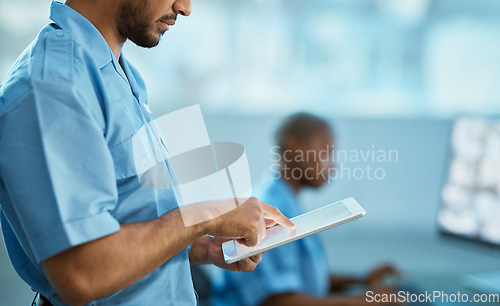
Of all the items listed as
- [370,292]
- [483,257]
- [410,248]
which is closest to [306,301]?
[370,292]

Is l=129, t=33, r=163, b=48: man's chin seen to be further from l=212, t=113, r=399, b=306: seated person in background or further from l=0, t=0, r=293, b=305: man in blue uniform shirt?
l=212, t=113, r=399, b=306: seated person in background

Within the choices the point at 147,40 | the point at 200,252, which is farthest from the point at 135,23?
the point at 200,252

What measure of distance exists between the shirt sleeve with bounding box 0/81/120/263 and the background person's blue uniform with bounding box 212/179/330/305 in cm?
81

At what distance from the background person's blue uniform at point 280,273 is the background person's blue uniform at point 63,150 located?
0.72 m

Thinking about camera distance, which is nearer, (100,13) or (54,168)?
(54,168)

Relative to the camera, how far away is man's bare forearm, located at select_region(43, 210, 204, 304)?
50 cm

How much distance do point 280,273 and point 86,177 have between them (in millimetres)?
855

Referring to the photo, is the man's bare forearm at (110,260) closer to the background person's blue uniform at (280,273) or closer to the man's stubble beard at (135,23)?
the man's stubble beard at (135,23)

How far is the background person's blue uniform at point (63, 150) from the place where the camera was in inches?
19.9

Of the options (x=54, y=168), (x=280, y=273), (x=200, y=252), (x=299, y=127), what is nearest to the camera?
(x=54, y=168)

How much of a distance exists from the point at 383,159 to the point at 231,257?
3.23 metres

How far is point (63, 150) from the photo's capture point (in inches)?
20.3

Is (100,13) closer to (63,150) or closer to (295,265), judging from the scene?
(63,150)

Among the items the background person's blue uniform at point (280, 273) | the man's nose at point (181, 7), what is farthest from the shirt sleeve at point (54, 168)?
the background person's blue uniform at point (280, 273)
